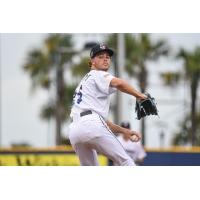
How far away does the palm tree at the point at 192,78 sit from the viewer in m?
33.9

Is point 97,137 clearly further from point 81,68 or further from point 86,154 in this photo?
point 81,68

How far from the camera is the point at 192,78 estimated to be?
36.3 meters

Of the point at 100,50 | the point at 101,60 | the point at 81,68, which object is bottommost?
the point at 101,60

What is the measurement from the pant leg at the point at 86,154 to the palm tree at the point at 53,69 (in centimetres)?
2754

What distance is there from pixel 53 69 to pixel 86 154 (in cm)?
3345

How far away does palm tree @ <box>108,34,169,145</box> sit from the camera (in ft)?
127

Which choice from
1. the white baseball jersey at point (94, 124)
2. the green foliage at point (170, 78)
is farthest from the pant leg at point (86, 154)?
the green foliage at point (170, 78)

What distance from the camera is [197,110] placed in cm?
3516

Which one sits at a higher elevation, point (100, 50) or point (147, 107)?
point (100, 50)

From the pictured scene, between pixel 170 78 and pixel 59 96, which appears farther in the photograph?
pixel 59 96

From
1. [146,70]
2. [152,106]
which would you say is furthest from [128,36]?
[152,106]

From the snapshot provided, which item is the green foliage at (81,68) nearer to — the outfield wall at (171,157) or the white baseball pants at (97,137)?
the outfield wall at (171,157)

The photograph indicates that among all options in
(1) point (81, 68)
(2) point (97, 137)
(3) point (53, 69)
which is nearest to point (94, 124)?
(2) point (97, 137)
